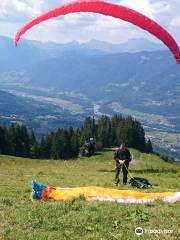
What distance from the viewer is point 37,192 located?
1889 cm

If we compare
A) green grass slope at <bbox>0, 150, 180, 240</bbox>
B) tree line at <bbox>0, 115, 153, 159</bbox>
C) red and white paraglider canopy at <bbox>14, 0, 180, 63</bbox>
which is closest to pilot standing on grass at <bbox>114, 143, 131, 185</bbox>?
red and white paraglider canopy at <bbox>14, 0, 180, 63</bbox>

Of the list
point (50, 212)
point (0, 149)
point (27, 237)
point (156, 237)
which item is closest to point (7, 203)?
point (50, 212)

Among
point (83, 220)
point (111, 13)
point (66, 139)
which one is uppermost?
point (111, 13)

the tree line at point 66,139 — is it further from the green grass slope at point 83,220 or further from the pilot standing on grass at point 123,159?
the green grass slope at point 83,220

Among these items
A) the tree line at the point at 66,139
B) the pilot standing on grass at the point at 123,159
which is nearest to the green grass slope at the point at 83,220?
the pilot standing on grass at the point at 123,159

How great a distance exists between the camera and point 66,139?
110 m

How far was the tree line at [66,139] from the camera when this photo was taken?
103125 mm

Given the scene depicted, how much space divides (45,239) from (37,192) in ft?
20.5

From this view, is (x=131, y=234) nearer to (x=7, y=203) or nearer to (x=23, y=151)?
(x=7, y=203)

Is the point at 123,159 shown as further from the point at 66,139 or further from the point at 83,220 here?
the point at 66,139

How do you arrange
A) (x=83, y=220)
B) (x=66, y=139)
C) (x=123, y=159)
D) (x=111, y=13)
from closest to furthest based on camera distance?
(x=83, y=220), (x=111, y=13), (x=123, y=159), (x=66, y=139)

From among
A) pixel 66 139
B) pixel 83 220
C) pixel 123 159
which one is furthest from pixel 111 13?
pixel 66 139

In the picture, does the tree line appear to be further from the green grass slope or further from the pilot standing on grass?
the green grass slope

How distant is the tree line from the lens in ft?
338
